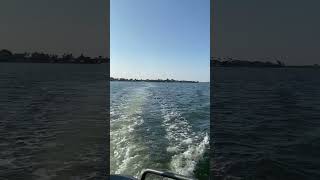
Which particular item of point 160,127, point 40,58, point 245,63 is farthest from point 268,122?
point 40,58

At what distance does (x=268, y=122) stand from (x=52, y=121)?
5268mm

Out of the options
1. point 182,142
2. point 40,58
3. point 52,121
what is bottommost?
point 182,142

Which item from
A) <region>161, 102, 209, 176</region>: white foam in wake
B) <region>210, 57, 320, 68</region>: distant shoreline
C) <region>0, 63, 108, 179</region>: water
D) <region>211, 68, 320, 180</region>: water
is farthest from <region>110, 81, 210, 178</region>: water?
<region>210, 57, 320, 68</region>: distant shoreline

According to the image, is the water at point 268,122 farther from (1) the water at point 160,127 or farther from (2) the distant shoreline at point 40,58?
(2) the distant shoreline at point 40,58

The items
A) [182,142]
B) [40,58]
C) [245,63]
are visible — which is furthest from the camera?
[182,142]

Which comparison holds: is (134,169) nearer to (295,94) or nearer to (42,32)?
(295,94)

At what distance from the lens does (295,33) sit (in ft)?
19.5

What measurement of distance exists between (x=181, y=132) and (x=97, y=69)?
4759mm

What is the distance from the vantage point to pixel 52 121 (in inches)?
364

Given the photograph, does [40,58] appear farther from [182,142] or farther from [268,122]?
[182,142]

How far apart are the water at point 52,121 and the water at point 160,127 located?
2.84ft

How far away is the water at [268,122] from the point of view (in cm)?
774

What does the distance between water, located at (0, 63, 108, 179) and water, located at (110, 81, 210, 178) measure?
34.1 inches

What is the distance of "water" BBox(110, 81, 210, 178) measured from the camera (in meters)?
10.9
